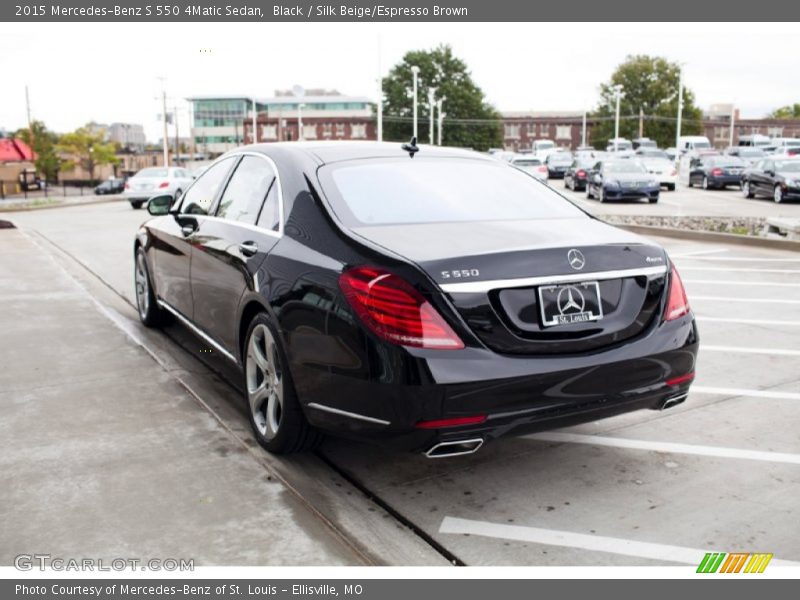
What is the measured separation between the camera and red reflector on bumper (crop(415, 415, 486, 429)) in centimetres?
346

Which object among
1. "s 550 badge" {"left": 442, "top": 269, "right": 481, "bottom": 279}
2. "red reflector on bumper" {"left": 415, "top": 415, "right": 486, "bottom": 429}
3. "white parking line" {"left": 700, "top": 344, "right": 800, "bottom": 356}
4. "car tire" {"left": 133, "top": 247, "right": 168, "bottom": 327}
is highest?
"s 550 badge" {"left": 442, "top": 269, "right": 481, "bottom": 279}

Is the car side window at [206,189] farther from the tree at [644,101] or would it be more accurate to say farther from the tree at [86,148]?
the tree at [644,101]

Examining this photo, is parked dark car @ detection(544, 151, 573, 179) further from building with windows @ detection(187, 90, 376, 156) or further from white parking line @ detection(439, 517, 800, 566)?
building with windows @ detection(187, 90, 376, 156)

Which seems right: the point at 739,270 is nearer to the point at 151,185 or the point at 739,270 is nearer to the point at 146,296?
the point at 146,296

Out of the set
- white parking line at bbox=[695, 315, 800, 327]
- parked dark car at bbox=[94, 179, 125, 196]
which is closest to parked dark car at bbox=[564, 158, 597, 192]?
white parking line at bbox=[695, 315, 800, 327]

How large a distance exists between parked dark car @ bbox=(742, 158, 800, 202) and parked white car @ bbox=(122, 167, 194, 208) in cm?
1915

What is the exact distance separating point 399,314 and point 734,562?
1.65 m

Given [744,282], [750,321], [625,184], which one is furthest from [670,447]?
[625,184]

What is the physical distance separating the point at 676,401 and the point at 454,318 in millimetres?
1338

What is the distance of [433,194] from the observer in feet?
14.8

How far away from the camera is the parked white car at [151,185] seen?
2878cm

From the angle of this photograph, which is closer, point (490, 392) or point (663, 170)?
point (490, 392)

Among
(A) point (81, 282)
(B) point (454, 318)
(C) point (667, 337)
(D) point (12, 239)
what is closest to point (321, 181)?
(B) point (454, 318)

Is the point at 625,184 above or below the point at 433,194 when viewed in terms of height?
below
